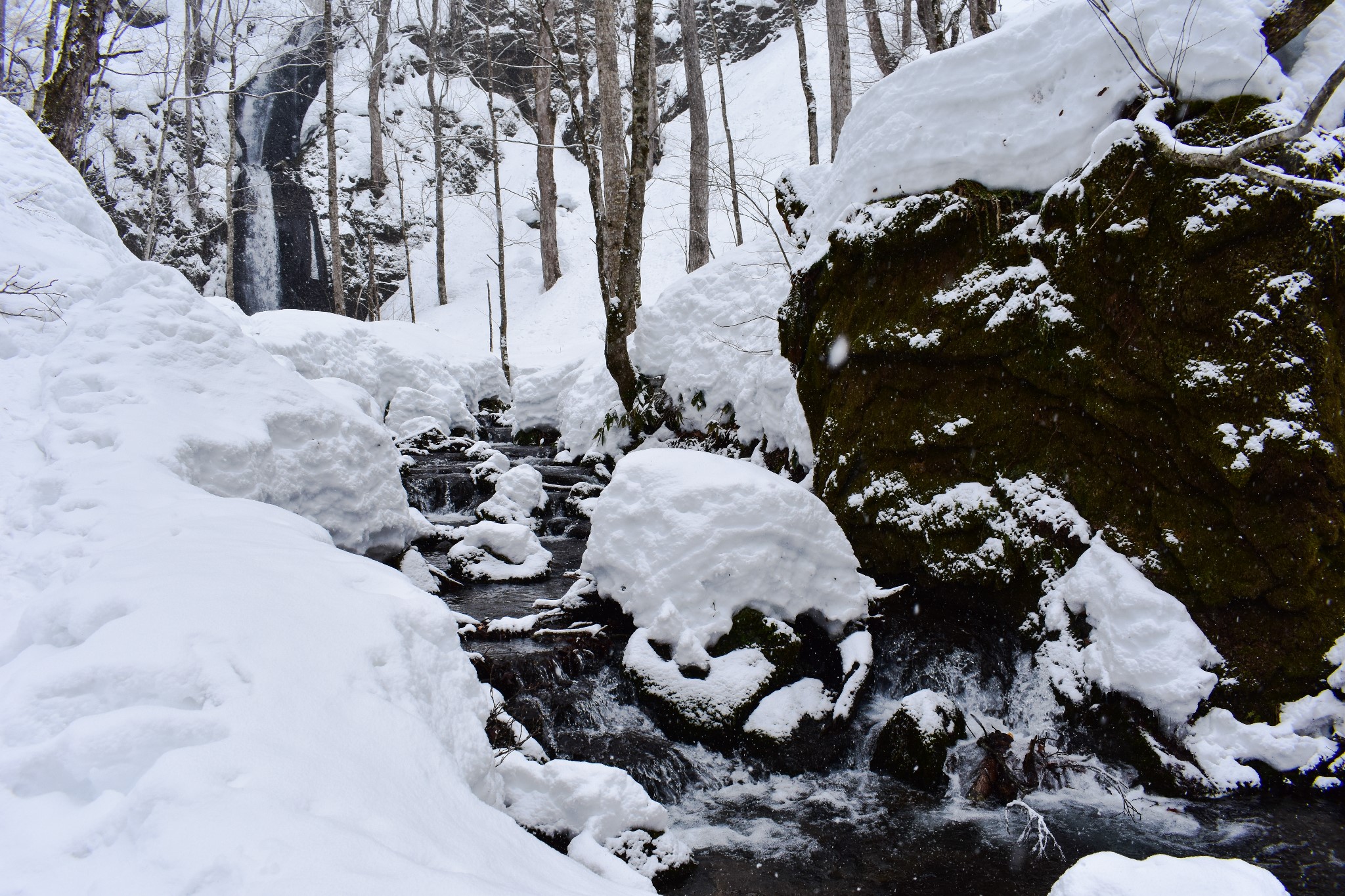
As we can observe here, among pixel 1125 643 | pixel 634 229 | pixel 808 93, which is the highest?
pixel 808 93

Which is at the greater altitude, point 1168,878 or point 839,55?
point 839,55

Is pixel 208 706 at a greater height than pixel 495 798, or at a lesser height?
greater

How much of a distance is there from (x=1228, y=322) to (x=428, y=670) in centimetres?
500

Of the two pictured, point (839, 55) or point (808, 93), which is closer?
point (839, 55)

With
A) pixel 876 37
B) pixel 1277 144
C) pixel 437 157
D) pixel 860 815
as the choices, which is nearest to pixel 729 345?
pixel 860 815

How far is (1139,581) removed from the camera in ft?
14.9

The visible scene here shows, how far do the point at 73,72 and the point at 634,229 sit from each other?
5.87 meters

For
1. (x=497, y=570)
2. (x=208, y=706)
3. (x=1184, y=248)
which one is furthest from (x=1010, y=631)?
(x=208, y=706)

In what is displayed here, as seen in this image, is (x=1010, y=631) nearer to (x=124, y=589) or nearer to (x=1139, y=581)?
(x=1139, y=581)

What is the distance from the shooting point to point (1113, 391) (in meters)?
4.84

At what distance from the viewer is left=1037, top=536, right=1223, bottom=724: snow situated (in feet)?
13.8

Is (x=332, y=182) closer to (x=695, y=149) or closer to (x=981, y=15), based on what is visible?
(x=695, y=149)

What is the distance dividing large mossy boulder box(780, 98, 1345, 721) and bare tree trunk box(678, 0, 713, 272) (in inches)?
291

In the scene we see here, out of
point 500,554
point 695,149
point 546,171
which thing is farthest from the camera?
point 546,171
